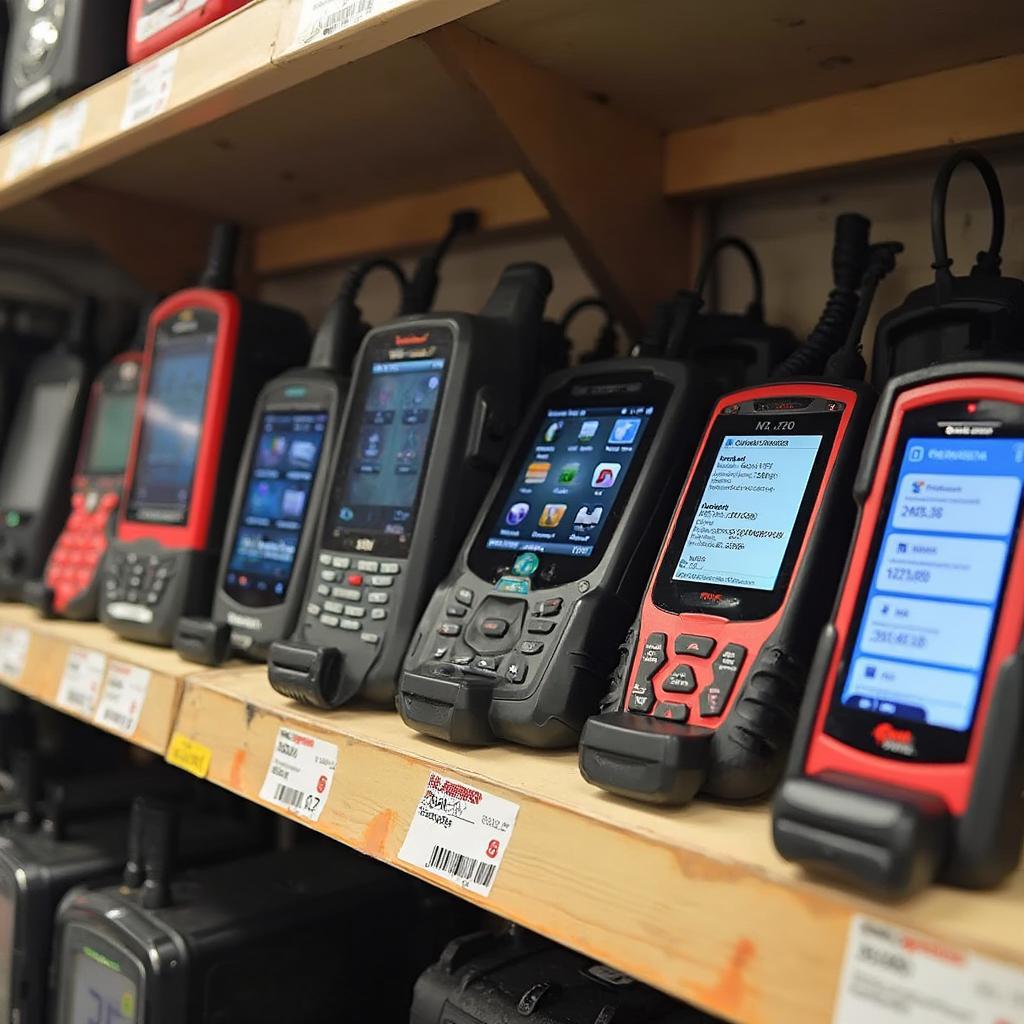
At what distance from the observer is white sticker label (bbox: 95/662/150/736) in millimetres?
947

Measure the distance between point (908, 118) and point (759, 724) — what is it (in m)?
0.57

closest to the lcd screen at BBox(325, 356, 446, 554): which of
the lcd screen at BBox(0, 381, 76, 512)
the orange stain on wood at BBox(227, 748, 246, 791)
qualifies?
the orange stain on wood at BBox(227, 748, 246, 791)

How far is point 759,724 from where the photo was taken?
572 mm

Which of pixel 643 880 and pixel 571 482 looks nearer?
pixel 643 880

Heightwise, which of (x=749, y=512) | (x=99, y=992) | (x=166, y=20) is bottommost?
(x=99, y=992)

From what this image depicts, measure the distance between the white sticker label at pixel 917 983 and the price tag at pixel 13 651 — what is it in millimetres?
985

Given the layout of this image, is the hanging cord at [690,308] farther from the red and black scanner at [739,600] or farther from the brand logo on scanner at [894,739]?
the brand logo on scanner at [894,739]

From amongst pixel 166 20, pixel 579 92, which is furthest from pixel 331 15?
pixel 166 20

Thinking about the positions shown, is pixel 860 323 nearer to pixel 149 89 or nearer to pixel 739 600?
pixel 739 600

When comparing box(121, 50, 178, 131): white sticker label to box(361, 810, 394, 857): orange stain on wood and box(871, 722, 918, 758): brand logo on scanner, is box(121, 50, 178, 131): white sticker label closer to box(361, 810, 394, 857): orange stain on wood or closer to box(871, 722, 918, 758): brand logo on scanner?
box(361, 810, 394, 857): orange stain on wood

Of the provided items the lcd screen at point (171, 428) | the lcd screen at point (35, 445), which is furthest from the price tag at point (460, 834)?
the lcd screen at point (35, 445)

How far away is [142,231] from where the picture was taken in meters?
1.54

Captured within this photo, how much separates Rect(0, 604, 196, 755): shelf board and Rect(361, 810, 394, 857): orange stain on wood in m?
0.29

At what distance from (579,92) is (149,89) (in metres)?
0.40
